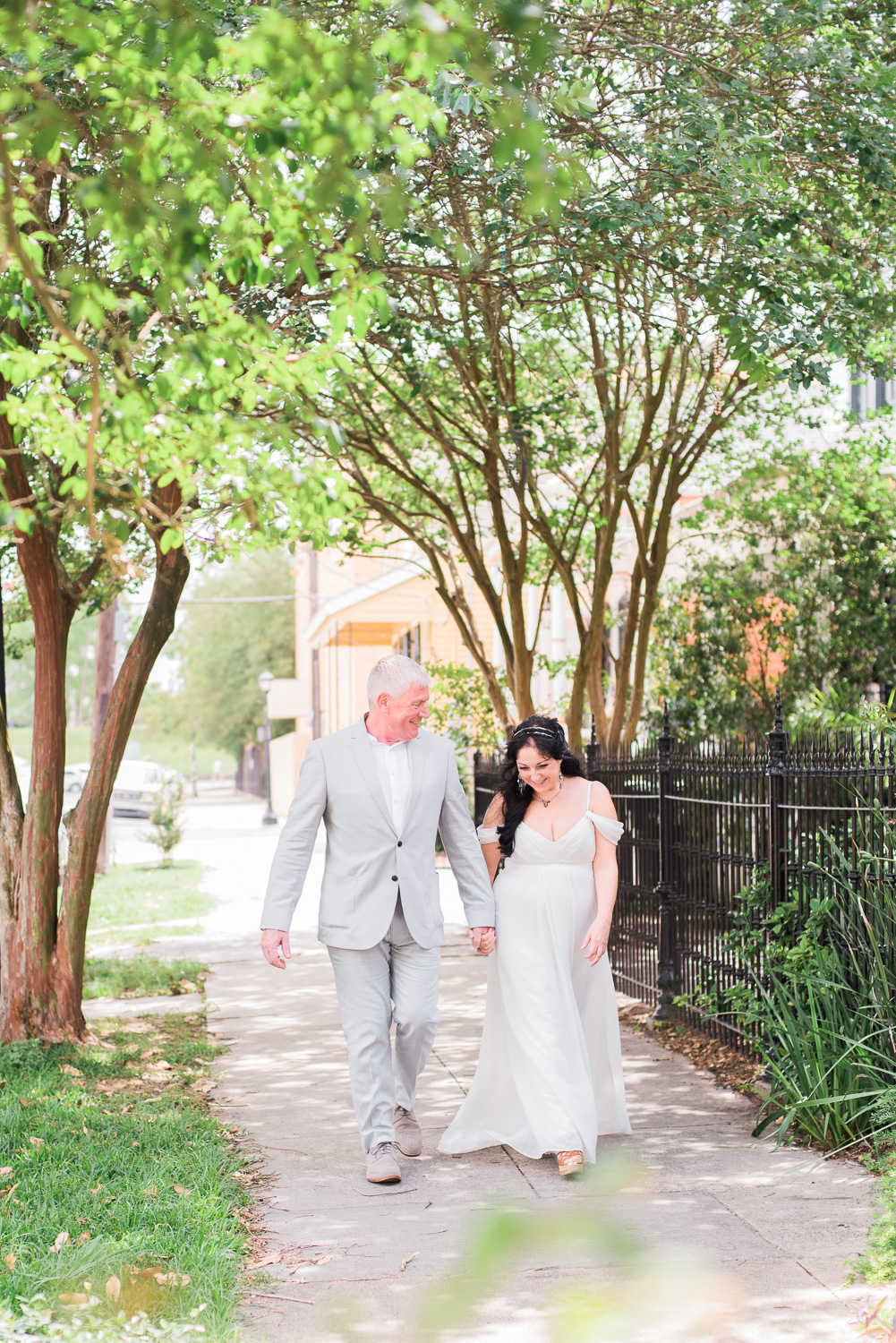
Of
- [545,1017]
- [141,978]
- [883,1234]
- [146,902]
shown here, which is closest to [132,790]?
[146,902]

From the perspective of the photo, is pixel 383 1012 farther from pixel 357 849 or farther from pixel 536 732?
pixel 536 732

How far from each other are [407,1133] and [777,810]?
8.11ft

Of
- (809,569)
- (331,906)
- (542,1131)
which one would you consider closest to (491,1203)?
(542,1131)

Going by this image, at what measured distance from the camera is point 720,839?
8.48 meters

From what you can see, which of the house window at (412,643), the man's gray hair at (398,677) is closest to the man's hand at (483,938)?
the man's gray hair at (398,677)

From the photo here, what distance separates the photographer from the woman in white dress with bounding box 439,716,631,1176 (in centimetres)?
627

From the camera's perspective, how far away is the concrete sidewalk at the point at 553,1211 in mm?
4574

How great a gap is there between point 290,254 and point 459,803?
111 inches

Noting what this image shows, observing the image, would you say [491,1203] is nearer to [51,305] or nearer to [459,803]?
[459,803]

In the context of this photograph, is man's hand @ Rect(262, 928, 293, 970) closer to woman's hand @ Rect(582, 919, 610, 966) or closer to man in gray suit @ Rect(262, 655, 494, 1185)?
man in gray suit @ Rect(262, 655, 494, 1185)

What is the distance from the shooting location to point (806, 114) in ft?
31.2

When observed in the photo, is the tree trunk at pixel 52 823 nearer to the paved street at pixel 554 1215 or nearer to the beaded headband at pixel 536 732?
the paved street at pixel 554 1215

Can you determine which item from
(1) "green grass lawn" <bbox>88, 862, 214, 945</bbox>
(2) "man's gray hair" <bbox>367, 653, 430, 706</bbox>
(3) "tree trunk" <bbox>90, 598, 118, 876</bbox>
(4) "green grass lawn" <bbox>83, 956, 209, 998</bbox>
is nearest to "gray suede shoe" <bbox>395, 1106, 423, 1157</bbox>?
(2) "man's gray hair" <bbox>367, 653, 430, 706</bbox>

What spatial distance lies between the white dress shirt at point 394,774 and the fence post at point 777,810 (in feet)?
6.96
